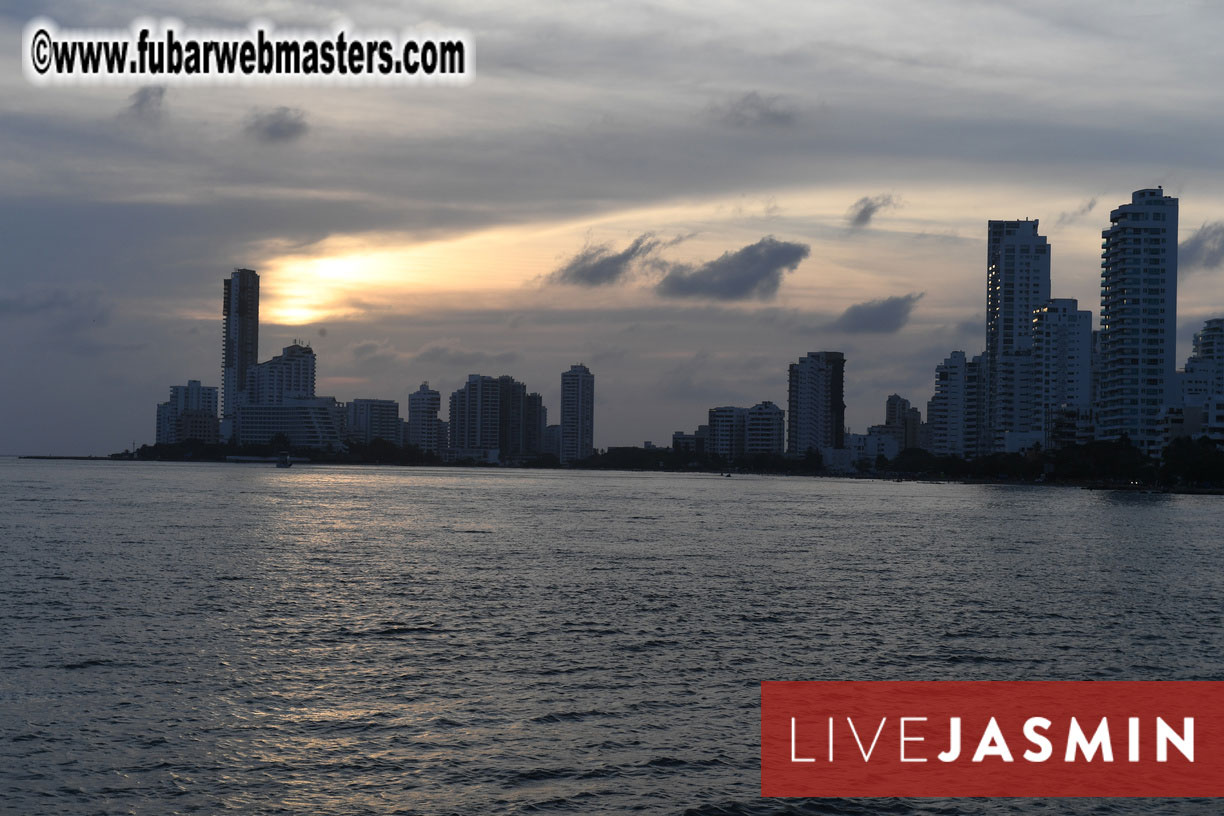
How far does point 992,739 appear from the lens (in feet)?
108

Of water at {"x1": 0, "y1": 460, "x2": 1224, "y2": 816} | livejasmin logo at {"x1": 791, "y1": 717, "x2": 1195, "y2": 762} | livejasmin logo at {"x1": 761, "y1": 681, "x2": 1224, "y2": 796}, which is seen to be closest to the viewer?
water at {"x1": 0, "y1": 460, "x2": 1224, "y2": 816}

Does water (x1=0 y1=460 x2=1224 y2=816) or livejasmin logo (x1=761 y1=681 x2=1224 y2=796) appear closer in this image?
Answer: water (x1=0 y1=460 x2=1224 y2=816)

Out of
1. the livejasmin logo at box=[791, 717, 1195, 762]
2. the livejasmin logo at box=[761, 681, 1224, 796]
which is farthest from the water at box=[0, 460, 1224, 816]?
the livejasmin logo at box=[791, 717, 1195, 762]

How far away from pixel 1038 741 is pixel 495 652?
20291mm

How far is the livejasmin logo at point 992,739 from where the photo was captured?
1147 inches

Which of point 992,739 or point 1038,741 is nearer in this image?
point 992,739

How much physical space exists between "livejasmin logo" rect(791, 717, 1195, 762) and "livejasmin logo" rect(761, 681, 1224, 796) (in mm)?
54

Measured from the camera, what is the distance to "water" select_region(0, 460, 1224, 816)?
27.6m

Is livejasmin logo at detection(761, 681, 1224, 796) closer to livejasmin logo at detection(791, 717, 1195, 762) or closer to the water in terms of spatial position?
livejasmin logo at detection(791, 717, 1195, 762)

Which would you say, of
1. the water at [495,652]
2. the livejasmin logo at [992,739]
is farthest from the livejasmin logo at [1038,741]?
the water at [495,652]

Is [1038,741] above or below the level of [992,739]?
→ below

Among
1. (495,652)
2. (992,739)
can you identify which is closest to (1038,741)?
(992,739)

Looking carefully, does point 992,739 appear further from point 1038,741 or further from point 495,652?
point 495,652

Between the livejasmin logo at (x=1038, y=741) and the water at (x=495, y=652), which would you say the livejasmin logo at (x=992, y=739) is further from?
the water at (x=495, y=652)
